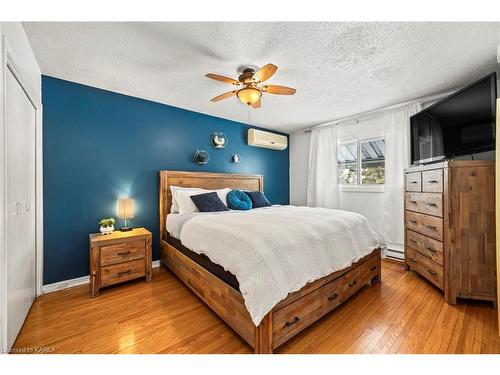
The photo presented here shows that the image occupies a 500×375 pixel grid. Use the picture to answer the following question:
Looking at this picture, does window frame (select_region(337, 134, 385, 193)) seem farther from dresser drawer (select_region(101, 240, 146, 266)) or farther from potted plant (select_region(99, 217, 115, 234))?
potted plant (select_region(99, 217, 115, 234))

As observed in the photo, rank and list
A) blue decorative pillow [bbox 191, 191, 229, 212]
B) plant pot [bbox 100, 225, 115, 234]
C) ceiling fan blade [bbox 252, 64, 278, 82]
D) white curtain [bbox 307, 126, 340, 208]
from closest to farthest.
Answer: ceiling fan blade [bbox 252, 64, 278, 82]
plant pot [bbox 100, 225, 115, 234]
blue decorative pillow [bbox 191, 191, 229, 212]
white curtain [bbox 307, 126, 340, 208]

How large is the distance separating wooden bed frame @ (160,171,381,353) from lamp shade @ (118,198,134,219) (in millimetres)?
635

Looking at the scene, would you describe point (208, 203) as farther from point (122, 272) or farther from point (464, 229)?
point (464, 229)

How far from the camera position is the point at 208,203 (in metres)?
2.74

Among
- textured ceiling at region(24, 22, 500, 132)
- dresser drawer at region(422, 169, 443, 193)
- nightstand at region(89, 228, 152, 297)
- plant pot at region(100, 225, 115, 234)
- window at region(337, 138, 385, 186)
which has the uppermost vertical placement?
textured ceiling at region(24, 22, 500, 132)

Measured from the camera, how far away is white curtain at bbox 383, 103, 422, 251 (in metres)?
3.11

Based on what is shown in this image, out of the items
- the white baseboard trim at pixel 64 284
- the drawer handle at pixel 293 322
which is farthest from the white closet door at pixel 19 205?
the drawer handle at pixel 293 322

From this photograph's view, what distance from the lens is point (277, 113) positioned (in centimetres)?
353

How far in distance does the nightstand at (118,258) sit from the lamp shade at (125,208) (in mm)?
206

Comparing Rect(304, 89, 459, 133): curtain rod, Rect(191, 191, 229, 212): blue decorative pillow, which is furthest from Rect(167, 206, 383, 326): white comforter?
Rect(304, 89, 459, 133): curtain rod
